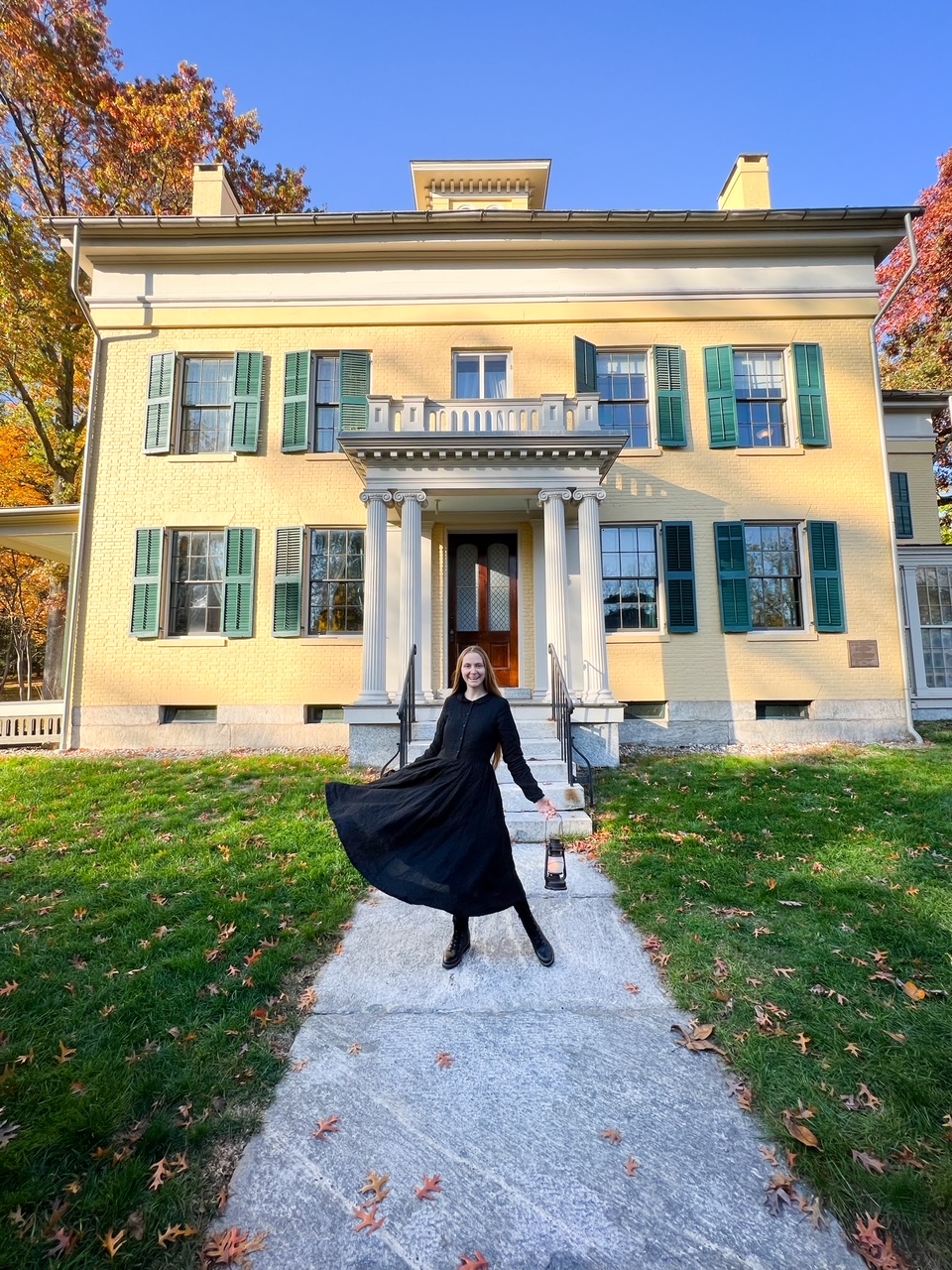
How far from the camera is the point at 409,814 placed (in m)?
3.44

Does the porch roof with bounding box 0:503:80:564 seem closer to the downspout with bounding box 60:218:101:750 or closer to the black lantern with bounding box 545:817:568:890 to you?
the downspout with bounding box 60:218:101:750

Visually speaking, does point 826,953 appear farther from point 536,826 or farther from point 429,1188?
point 536,826

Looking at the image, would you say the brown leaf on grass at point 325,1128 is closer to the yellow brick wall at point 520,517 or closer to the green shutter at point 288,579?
the yellow brick wall at point 520,517

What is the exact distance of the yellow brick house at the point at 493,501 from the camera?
35.6 ft

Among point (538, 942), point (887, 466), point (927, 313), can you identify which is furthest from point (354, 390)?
point (927, 313)

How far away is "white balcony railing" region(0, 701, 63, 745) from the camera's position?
10789 millimetres

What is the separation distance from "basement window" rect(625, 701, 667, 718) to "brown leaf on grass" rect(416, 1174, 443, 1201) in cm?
915

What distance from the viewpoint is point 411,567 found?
940 cm

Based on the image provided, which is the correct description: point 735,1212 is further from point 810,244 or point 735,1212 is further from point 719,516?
point 810,244

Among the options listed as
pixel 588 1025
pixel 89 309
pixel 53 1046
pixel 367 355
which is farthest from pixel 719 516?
pixel 89 309

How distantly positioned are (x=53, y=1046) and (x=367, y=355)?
11.6 m

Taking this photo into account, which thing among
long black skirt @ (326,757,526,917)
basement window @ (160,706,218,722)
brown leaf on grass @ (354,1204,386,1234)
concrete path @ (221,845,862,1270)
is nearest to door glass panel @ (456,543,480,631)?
basement window @ (160,706,218,722)

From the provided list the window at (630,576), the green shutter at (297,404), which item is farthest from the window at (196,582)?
the window at (630,576)

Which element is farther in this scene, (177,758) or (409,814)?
(177,758)
